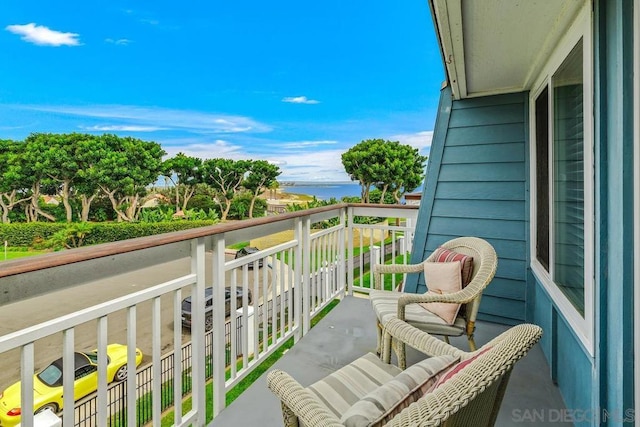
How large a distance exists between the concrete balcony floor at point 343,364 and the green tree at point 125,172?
28.1 metres

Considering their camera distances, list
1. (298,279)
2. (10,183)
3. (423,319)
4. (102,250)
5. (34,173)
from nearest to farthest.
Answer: (102,250), (423,319), (298,279), (10,183), (34,173)

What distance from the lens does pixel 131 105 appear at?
4184 cm

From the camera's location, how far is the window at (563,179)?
1.58m

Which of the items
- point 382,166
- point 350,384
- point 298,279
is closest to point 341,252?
point 298,279

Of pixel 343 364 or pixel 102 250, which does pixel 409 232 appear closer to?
pixel 343 364

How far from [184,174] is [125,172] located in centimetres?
433

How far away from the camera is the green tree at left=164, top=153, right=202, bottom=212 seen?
1123 inches

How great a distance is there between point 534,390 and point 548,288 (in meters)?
0.59

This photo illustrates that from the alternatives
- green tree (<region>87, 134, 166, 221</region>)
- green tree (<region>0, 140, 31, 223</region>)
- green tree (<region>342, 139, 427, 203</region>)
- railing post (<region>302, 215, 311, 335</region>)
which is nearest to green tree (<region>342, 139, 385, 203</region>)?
green tree (<region>342, 139, 427, 203</region>)

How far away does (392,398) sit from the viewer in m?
0.85

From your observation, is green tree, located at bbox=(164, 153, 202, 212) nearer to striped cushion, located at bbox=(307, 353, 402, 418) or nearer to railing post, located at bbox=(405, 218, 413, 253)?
railing post, located at bbox=(405, 218, 413, 253)

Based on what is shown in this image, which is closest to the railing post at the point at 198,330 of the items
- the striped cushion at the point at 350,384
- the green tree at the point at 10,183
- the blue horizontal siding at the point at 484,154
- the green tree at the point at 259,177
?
the striped cushion at the point at 350,384

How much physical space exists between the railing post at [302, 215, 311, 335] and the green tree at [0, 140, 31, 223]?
29989 mm

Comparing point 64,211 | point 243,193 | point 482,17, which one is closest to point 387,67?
point 243,193
